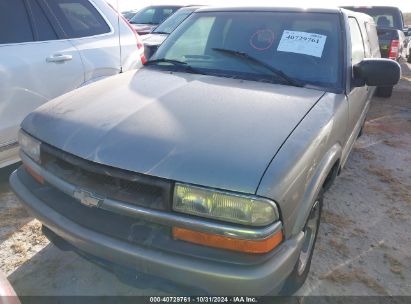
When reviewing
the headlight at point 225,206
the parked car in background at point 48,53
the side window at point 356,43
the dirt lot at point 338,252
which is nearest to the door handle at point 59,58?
the parked car in background at point 48,53

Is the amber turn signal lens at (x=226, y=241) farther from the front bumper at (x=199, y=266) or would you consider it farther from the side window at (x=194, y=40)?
the side window at (x=194, y=40)

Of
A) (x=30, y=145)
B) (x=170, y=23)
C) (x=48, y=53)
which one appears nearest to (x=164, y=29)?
(x=170, y=23)

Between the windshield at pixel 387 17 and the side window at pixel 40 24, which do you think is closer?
the side window at pixel 40 24

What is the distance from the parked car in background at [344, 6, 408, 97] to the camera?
7.95 meters

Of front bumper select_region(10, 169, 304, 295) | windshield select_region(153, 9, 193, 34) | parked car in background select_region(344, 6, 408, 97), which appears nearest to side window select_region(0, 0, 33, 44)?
front bumper select_region(10, 169, 304, 295)

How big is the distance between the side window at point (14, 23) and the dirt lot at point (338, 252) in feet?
4.49

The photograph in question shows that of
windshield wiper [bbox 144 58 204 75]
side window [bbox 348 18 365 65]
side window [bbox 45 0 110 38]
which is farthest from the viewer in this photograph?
side window [bbox 45 0 110 38]

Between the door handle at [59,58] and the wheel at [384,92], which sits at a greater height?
the door handle at [59,58]

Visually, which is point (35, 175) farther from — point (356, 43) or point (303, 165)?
point (356, 43)

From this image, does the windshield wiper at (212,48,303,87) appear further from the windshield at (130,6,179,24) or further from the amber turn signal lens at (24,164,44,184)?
the windshield at (130,6,179,24)

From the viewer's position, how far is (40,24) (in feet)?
11.7

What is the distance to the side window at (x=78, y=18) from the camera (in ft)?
12.3

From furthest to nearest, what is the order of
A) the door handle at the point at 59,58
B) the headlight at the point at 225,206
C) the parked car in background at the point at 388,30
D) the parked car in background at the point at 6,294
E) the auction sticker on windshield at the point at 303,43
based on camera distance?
1. the parked car in background at the point at 388,30
2. the door handle at the point at 59,58
3. the auction sticker on windshield at the point at 303,43
4. the headlight at the point at 225,206
5. the parked car in background at the point at 6,294

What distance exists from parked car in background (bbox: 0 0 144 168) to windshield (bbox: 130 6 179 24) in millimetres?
5517
